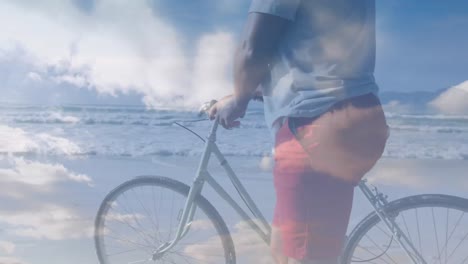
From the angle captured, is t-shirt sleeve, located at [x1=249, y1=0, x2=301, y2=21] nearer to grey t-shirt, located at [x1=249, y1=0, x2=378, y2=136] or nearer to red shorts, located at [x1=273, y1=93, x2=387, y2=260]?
grey t-shirt, located at [x1=249, y1=0, x2=378, y2=136]

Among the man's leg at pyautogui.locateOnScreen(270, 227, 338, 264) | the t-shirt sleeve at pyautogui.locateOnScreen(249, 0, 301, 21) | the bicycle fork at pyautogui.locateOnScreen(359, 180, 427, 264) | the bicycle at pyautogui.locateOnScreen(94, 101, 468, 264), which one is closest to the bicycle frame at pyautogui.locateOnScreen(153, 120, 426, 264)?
the bicycle at pyautogui.locateOnScreen(94, 101, 468, 264)

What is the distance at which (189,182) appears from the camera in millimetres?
2029

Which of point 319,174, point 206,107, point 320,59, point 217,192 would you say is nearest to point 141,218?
point 217,192

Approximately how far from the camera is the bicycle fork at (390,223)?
170cm

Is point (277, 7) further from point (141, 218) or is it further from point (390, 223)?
point (141, 218)

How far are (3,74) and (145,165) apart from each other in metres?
0.60

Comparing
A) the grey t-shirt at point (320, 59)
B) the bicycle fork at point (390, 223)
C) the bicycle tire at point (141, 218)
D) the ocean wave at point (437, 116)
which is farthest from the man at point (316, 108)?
the bicycle tire at point (141, 218)

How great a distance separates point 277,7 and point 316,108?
0.90 ft

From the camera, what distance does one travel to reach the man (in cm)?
147

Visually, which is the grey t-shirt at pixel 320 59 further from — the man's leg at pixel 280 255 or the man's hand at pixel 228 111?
the man's leg at pixel 280 255

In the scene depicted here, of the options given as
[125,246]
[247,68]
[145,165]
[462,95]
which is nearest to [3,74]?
[145,165]

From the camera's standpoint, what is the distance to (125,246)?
2.21 metres

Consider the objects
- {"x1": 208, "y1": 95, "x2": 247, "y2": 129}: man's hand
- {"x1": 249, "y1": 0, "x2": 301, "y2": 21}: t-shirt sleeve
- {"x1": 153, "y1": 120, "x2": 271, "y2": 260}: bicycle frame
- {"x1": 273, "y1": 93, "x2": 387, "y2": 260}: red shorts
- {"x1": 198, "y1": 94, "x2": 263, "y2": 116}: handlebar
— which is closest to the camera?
{"x1": 249, "y1": 0, "x2": 301, "y2": 21}: t-shirt sleeve

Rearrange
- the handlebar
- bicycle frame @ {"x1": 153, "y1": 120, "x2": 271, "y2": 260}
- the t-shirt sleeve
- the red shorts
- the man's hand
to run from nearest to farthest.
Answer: the t-shirt sleeve < the red shorts < the man's hand < the handlebar < bicycle frame @ {"x1": 153, "y1": 120, "x2": 271, "y2": 260}
